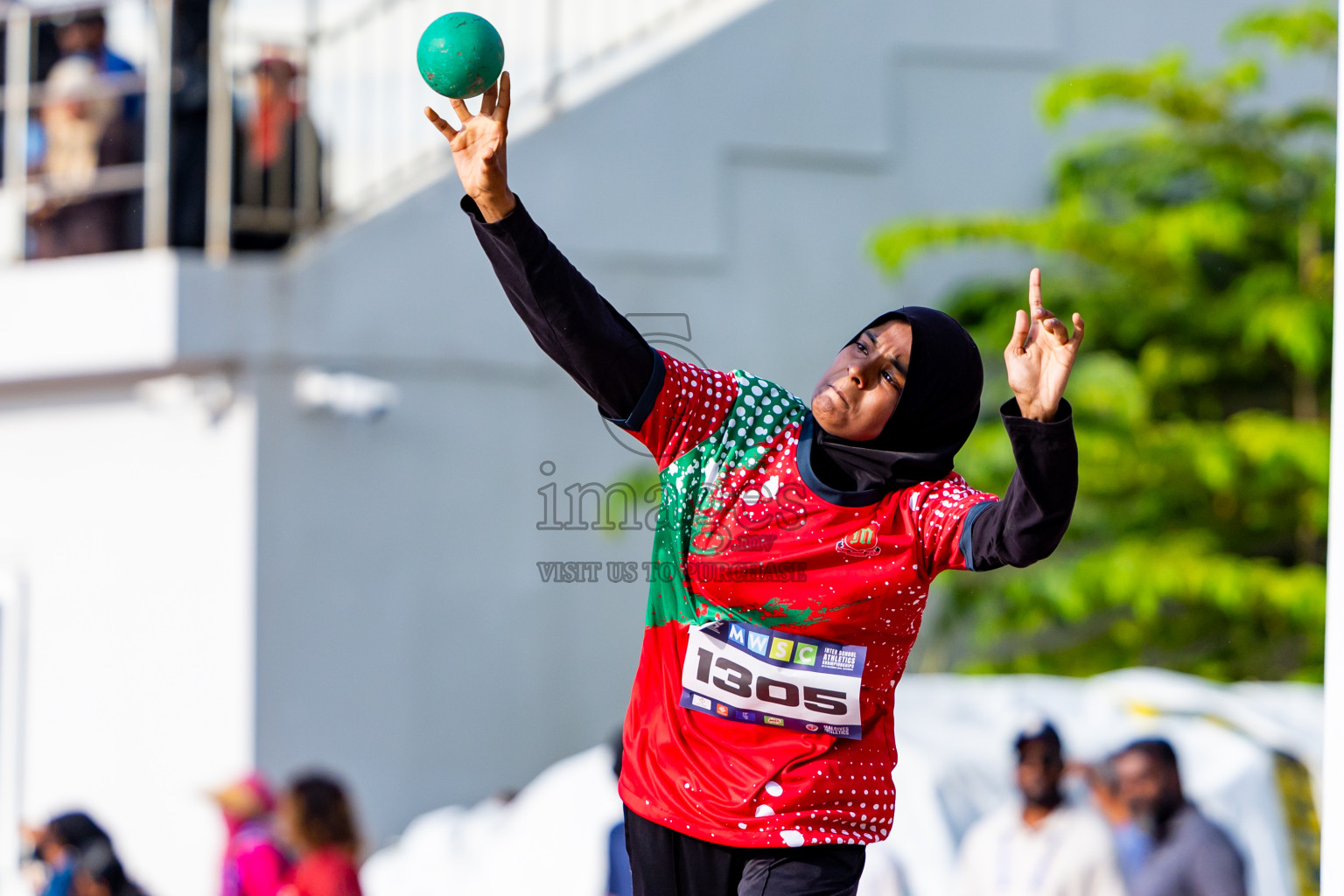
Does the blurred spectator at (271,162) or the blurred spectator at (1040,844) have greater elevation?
the blurred spectator at (271,162)

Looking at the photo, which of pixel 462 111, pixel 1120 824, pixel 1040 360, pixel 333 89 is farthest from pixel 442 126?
pixel 333 89

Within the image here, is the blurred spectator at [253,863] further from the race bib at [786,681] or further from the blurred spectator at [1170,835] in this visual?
the race bib at [786,681]

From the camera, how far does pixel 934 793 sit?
5383 millimetres

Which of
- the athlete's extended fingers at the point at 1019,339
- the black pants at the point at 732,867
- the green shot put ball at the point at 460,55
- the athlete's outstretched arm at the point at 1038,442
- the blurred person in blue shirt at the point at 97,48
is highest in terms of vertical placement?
the blurred person in blue shirt at the point at 97,48

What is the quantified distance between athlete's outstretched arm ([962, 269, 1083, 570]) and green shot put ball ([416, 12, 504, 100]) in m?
0.79

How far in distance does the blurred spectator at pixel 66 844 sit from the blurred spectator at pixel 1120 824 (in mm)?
Result: 3120

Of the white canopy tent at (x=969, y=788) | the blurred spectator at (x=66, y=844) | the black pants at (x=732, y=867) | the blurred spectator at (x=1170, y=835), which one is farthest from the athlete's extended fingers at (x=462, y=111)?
the blurred spectator at (x=66, y=844)

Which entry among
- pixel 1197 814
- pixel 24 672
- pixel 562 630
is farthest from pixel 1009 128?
pixel 24 672

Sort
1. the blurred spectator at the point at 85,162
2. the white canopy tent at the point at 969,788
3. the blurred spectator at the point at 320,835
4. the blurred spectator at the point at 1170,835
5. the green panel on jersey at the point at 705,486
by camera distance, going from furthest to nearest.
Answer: the blurred spectator at the point at 85,162
the white canopy tent at the point at 969,788
the blurred spectator at the point at 320,835
the blurred spectator at the point at 1170,835
the green panel on jersey at the point at 705,486

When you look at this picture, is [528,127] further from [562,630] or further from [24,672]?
[24,672]

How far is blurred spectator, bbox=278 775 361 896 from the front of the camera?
15.4ft

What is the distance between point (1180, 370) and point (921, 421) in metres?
6.06

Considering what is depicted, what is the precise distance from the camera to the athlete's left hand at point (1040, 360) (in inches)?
79.9

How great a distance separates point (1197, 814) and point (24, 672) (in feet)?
17.7
